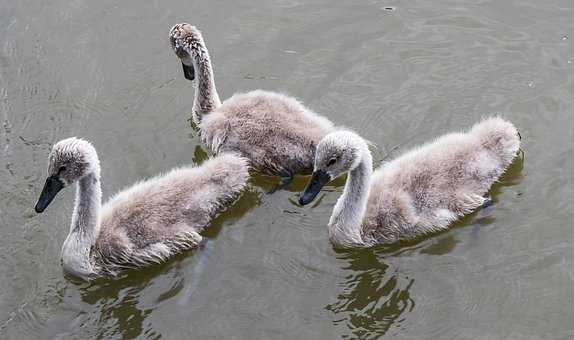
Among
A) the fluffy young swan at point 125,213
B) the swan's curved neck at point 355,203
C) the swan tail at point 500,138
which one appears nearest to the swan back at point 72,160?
the fluffy young swan at point 125,213

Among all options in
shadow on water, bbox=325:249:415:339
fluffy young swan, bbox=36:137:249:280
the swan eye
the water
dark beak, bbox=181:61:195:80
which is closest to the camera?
shadow on water, bbox=325:249:415:339

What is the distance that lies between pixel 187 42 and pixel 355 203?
260 cm

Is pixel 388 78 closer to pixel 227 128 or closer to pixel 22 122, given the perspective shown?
pixel 227 128

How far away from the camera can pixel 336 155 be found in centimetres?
709

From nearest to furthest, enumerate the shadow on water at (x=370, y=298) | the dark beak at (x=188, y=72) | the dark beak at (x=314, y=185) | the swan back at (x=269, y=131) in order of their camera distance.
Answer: the shadow on water at (x=370, y=298)
the dark beak at (x=314, y=185)
the swan back at (x=269, y=131)
the dark beak at (x=188, y=72)

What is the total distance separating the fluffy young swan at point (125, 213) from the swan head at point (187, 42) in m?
1.58

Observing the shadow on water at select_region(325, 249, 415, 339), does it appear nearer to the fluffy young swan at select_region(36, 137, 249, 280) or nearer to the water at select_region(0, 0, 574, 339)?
the water at select_region(0, 0, 574, 339)

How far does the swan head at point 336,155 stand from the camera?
23.1ft

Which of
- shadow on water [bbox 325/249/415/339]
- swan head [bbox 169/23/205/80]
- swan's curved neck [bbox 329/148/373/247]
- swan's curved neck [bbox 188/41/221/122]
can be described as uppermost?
swan head [bbox 169/23/205/80]

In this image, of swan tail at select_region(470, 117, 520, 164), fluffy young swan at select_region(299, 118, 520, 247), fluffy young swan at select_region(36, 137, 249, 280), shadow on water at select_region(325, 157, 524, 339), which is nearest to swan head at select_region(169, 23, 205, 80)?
fluffy young swan at select_region(36, 137, 249, 280)

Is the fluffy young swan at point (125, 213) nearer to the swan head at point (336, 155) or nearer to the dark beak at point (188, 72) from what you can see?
the swan head at point (336, 155)

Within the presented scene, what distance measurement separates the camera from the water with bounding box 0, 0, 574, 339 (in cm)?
684

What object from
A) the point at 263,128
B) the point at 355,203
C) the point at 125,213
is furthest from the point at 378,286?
the point at 125,213

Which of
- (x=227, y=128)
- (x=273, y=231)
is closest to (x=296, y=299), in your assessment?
(x=273, y=231)
